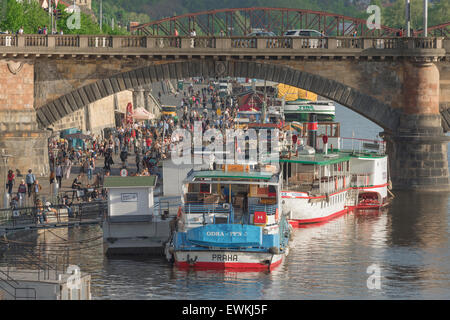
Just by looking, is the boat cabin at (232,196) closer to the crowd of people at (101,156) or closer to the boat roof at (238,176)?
the boat roof at (238,176)

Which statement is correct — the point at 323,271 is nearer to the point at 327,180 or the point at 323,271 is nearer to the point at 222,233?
the point at 222,233

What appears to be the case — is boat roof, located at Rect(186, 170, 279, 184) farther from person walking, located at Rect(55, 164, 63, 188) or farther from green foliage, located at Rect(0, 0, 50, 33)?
green foliage, located at Rect(0, 0, 50, 33)

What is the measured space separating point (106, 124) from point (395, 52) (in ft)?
150

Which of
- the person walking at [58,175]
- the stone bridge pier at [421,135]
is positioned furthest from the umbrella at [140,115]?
the stone bridge pier at [421,135]

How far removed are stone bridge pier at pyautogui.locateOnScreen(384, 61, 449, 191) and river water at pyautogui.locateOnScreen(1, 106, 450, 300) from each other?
1019 centimetres

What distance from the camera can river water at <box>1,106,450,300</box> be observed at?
168 feet

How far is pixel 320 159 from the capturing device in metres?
72.3

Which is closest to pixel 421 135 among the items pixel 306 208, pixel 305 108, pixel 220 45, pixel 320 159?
pixel 320 159

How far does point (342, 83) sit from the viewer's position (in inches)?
3204

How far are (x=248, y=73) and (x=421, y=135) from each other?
1349 cm

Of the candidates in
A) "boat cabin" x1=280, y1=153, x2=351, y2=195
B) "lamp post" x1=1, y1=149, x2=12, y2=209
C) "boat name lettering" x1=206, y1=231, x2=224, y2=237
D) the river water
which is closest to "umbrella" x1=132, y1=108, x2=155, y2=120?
"lamp post" x1=1, y1=149, x2=12, y2=209
